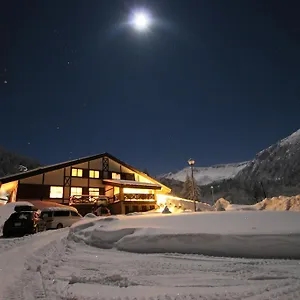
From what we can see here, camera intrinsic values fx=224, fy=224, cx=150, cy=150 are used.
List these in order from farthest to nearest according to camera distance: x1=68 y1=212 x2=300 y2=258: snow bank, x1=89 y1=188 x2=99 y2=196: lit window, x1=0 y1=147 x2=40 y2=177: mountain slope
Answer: x1=0 y1=147 x2=40 y2=177: mountain slope < x1=89 y1=188 x2=99 y2=196: lit window < x1=68 y1=212 x2=300 y2=258: snow bank

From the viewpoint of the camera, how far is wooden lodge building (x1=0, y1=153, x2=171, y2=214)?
85.2 feet

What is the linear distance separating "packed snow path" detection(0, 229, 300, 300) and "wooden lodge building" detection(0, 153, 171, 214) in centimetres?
2189

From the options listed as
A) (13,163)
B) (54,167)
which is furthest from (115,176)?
(13,163)

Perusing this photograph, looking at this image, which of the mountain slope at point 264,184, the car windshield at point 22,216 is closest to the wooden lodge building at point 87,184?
the car windshield at point 22,216

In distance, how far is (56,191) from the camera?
27.9 meters

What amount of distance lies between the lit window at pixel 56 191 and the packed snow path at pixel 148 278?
22695 mm

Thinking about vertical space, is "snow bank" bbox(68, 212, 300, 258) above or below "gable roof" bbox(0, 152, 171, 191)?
below

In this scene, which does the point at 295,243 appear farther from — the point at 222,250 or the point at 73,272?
the point at 73,272

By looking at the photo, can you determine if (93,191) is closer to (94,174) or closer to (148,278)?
(94,174)

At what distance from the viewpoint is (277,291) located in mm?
3670

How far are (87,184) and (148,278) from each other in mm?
27558

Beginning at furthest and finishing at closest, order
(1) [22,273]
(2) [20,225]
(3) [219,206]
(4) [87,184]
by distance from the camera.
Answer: (4) [87,184] → (3) [219,206] → (2) [20,225] → (1) [22,273]

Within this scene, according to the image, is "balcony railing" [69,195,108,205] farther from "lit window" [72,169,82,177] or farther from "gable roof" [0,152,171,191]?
"gable roof" [0,152,171,191]

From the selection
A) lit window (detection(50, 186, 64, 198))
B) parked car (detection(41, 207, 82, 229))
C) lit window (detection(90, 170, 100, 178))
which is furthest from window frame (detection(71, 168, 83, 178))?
parked car (detection(41, 207, 82, 229))
